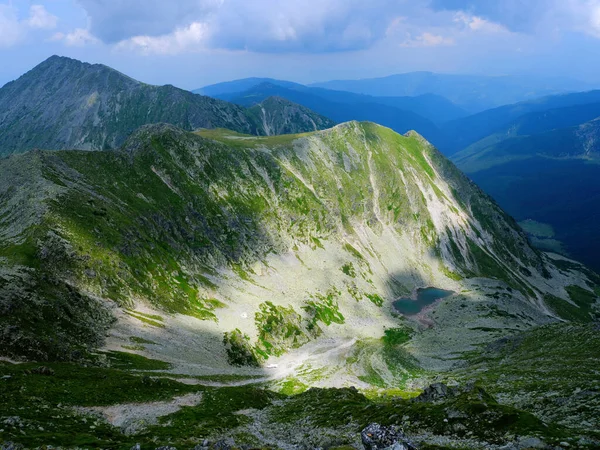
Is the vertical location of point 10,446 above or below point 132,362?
above

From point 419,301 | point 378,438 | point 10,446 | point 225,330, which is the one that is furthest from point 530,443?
point 419,301

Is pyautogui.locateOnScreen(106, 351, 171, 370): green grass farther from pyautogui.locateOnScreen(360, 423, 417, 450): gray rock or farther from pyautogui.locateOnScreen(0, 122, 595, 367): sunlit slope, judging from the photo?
pyautogui.locateOnScreen(360, 423, 417, 450): gray rock

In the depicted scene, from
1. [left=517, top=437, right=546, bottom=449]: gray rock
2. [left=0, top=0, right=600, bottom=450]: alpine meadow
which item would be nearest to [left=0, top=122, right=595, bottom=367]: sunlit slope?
[left=0, top=0, right=600, bottom=450]: alpine meadow

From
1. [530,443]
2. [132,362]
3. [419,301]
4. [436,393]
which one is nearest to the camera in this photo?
[530,443]

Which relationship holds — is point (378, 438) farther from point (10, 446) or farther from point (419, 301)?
point (419, 301)

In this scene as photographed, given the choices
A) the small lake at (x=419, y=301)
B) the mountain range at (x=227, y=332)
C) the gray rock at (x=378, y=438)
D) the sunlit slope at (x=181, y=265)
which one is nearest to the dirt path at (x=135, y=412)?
the mountain range at (x=227, y=332)

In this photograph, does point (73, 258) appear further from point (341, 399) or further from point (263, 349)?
point (341, 399)

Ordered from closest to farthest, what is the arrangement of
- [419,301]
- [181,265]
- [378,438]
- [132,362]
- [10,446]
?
[378,438]
[10,446]
[132,362]
[181,265]
[419,301]

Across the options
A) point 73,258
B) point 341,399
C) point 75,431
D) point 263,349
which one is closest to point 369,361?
point 263,349

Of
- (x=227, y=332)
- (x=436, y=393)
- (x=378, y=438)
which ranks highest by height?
(x=378, y=438)
